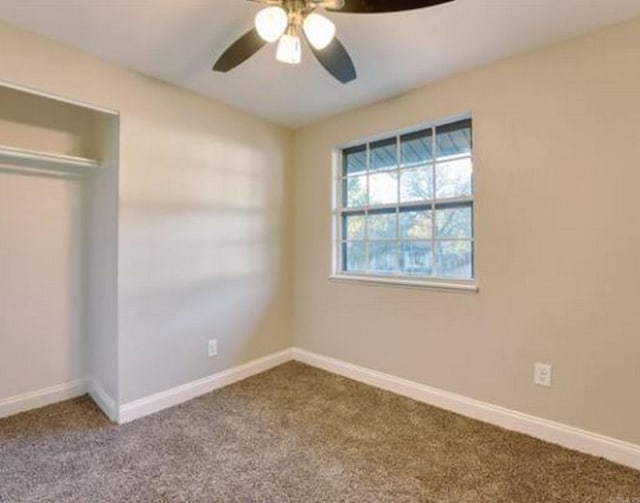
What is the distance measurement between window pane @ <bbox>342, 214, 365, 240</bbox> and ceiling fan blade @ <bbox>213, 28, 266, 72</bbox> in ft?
5.40

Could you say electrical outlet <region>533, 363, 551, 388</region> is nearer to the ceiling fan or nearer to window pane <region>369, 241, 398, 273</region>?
window pane <region>369, 241, 398, 273</region>

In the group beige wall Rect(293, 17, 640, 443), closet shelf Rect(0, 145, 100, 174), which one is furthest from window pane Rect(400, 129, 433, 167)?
closet shelf Rect(0, 145, 100, 174)

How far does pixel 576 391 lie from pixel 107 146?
3254mm

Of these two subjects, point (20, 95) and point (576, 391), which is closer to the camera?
point (576, 391)

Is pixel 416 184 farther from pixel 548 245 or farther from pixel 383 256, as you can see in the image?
pixel 548 245

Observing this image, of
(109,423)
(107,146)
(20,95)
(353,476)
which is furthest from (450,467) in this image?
(20,95)

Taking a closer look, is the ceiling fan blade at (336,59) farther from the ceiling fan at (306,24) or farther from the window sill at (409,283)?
the window sill at (409,283)

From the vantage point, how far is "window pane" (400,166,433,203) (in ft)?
8.95

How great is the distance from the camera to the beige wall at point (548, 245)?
1.89 metres

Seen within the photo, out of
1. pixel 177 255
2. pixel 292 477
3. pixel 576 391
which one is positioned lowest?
pixel 292 477

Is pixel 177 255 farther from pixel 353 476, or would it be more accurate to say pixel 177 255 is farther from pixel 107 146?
pixel 353 476

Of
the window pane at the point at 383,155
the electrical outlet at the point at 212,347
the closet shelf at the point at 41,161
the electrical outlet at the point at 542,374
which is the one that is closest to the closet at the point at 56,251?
the closet shelf at the point at 41,161

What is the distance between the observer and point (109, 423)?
2.33m

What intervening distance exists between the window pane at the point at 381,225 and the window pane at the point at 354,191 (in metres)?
0.17
